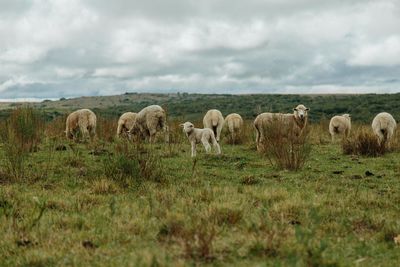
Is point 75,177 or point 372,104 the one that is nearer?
point 75,177

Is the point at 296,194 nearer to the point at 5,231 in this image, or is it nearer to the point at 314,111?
the point at 5,231

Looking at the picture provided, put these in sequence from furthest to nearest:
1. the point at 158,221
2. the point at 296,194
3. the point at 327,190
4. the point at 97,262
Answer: the point at 327,190 → the point at 296,194 → the point at 158,221 → the point at 97,262

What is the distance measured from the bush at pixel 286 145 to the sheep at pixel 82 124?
8.84 metres

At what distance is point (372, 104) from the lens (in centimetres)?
5281

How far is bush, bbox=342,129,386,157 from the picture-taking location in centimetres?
1369

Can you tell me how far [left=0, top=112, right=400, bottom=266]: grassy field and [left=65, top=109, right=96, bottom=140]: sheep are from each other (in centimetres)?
711

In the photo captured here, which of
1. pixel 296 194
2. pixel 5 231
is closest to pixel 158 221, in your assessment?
pixel 5 231

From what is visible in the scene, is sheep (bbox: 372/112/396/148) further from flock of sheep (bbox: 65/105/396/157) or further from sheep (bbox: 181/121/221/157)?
sheep (bbox: 181/121/221/157)

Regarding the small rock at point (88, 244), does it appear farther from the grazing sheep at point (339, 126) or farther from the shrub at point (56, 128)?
the grazing sheep at point (339, 126)

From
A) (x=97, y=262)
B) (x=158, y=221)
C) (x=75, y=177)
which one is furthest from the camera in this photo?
(x=75, y=177)

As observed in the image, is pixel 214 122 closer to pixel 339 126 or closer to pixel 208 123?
pixel 208 123

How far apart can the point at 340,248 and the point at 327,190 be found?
10.6ft

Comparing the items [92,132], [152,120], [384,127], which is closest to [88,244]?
[152,120]

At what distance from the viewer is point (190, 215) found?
5.31 m
